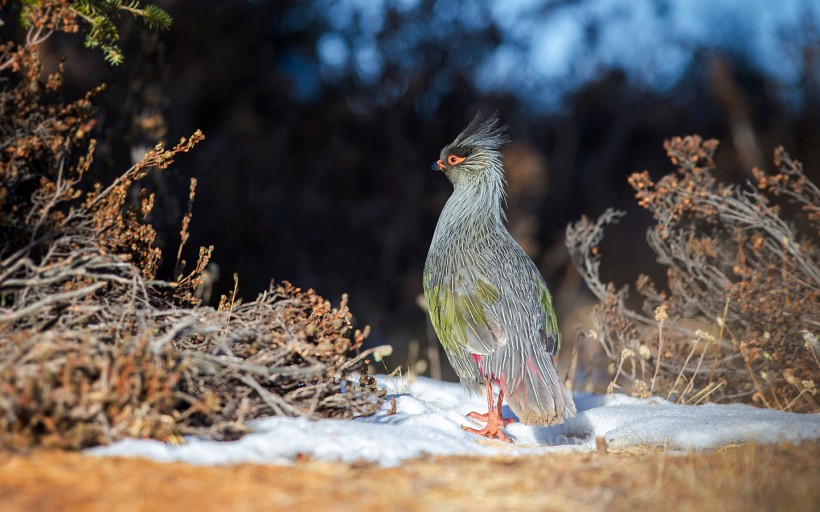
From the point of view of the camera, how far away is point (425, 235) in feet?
41.6

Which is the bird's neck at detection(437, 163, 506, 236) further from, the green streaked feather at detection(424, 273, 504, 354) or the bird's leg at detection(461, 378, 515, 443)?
the bird's leg at detection(461, 378, 515, 443)

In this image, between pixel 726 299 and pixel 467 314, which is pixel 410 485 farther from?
pixel 726 299

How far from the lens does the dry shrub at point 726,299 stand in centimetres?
505

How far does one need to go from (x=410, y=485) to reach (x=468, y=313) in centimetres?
189

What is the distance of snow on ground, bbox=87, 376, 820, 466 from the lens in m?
3.01

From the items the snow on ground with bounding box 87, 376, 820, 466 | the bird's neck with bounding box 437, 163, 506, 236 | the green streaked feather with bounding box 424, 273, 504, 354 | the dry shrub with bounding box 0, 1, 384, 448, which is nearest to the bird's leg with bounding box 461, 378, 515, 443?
the snow on ground with bounding box 87, 376, 820, 466

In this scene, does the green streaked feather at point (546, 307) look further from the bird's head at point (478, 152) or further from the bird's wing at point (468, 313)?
the bird's head at point (478, 152)

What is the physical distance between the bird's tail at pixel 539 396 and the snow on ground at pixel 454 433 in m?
0.16

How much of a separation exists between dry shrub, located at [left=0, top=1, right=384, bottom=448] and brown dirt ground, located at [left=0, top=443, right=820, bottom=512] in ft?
0.82

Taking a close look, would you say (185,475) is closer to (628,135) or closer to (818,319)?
(818,319)

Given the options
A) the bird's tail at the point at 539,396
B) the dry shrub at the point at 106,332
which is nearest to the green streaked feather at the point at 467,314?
the bird's tail at the point at 539,396

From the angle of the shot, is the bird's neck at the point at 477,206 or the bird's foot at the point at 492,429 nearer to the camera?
the bird's foot at the point at 492,429

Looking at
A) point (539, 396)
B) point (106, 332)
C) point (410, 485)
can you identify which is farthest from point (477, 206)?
point (410, 485)

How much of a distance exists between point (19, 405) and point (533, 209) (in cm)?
1112
